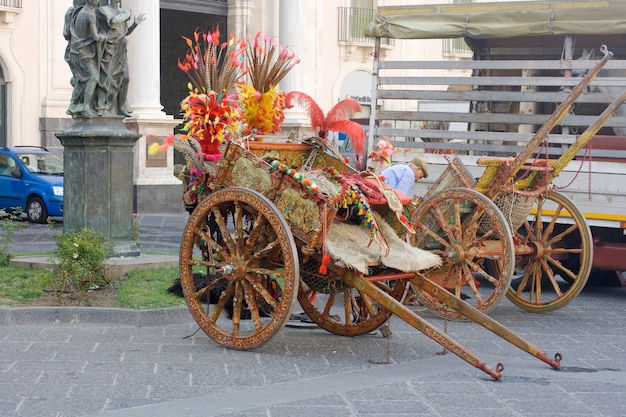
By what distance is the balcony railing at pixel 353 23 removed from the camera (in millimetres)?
31484

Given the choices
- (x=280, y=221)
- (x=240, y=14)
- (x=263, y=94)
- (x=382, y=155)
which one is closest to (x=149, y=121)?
(x=240, y=14)

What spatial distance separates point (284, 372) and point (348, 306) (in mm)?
1303

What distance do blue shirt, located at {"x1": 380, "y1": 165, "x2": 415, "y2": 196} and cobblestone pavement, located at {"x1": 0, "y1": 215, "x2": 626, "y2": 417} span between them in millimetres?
2075

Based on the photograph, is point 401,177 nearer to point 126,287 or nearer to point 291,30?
point 126,287

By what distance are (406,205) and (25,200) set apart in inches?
470

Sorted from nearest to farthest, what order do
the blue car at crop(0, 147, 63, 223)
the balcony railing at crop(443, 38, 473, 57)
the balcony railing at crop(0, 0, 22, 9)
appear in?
the blue car at crop(0, 147, 63, 223) < the balcony railing at crop(0, 0, 22, 9) < the balcony railing at crop(443, 38, 473, 57)

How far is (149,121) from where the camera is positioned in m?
21.1

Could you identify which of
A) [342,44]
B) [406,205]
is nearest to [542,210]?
[406,205]

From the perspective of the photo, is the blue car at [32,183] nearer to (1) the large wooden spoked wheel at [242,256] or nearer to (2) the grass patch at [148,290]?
(2) the grass patch at [148,290]

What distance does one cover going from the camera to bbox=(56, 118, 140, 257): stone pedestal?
10742 millimetres

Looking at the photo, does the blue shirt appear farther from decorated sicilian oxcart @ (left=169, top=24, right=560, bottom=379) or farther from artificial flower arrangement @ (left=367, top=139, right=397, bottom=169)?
decorated sicilian oxcart @ (left=169, top=24, right=560, bottom=379)

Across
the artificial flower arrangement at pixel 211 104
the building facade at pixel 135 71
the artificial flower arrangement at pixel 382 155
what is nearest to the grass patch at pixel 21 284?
the artificial flower arrangement at pixel 211 104

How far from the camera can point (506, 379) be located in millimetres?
7199

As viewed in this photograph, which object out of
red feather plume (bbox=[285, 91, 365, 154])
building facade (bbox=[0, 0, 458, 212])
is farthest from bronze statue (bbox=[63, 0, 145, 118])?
building facade (bbox=[0, 0, 458, 212])
